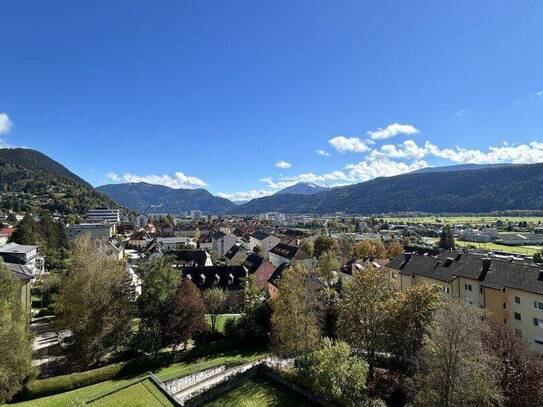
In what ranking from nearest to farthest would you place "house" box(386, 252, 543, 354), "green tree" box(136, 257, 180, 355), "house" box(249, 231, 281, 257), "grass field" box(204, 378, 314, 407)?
"grass field" box(204, 378, 314, 407)
"house" box(386, 252, 543, 354)
"green tree" box(136, 257, 180, 355)
"house" box(249, 231, 281, 257)

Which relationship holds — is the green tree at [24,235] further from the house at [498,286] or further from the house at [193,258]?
the house at [498,286]

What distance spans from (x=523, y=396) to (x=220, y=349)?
88.9ft

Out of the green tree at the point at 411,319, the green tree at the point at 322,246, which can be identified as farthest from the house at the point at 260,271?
the green tree at the point at 411,319

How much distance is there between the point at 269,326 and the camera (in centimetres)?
3844

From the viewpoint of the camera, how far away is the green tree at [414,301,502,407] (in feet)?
66.5

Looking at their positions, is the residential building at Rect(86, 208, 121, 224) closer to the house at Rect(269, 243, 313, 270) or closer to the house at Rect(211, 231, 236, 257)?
the house at Rect(211, 231, 236, 257)

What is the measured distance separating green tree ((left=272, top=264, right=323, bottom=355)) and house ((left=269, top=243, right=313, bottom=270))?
40723 millimetres

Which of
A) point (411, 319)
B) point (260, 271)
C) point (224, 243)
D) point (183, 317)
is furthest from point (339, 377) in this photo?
point (224, 243)

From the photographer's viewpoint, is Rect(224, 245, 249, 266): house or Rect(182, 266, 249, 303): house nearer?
Rect(182, 266, 249, 303): house

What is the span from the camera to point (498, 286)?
3700 centimetres

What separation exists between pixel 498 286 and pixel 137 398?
3594 centimetres

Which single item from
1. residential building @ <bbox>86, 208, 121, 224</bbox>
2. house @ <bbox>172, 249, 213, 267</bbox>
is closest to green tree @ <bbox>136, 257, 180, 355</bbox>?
house @ <bbox>172, 249, 213, 267</bbox>

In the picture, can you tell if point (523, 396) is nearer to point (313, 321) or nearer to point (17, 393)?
point (313, 321)

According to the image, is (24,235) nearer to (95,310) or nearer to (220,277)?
(220,277)
